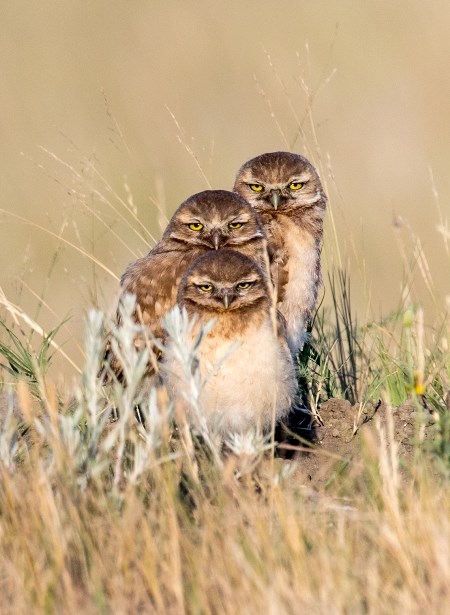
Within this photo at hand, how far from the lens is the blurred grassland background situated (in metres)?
11.3

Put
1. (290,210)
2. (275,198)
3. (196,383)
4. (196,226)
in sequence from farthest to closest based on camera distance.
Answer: (290,210)
(275,198)
(196,226)
(196,383)

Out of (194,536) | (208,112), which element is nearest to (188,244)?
(194,536)

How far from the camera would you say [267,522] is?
13.1 feet

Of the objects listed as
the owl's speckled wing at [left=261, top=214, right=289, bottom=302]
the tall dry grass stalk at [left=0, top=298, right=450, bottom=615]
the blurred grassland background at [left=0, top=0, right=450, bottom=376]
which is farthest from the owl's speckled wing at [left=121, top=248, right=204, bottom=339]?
the blurred grassland background at [left=0, top=0, right=450, bottom=376]

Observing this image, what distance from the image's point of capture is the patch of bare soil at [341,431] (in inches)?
207

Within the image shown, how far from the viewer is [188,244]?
6.84m

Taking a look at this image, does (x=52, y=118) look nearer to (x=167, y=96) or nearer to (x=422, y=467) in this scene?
(x=167, y=96)

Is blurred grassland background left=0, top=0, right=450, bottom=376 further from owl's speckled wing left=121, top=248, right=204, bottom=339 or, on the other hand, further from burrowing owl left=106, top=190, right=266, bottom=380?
owl's speckled wing left=121, top=248, right=204, bottom=339

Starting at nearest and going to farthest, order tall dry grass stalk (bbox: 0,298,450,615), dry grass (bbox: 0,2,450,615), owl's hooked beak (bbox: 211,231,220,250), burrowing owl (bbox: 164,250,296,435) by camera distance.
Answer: tall dry grass stalk (bbox: 0,298,450,615), dry grass (bbox: 0,2,450,615), burrowing owl (bbox: 164,250,296,435), owl's hooked beak (bbox: 211,231,220,250)

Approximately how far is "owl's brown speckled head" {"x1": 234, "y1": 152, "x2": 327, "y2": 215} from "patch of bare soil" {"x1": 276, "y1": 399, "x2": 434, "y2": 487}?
1584 mm

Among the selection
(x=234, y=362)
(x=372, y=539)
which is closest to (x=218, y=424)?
(x=234, y=362)

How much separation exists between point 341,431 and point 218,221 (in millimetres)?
1422

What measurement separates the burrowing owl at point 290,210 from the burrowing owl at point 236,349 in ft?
3.60

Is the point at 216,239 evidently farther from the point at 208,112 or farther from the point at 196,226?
the point at 208,112
